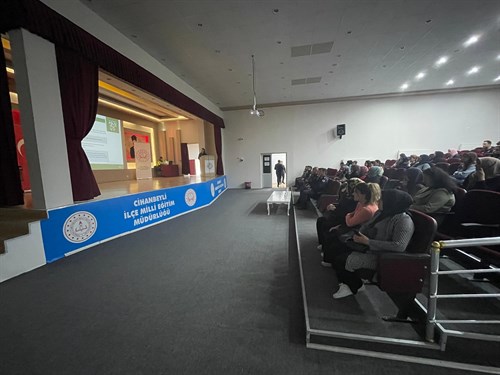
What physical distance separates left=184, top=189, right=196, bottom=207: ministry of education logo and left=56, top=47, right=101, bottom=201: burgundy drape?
253 cm

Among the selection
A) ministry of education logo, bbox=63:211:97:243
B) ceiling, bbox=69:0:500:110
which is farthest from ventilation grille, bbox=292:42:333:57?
ministry of education logo, bbox=63:211:97:243

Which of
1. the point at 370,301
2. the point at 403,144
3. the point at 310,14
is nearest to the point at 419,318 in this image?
the point at 370,301

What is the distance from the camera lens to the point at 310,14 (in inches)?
159

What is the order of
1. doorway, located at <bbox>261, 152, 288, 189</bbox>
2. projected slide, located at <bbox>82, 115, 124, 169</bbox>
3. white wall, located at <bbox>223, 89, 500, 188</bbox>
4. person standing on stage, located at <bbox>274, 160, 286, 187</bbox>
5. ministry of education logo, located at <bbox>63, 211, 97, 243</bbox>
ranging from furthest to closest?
doorway, located at <bbox>261, 152, 288, 189</bbox>
person standing on stage, located at <bbox>274, 160, 286, 187</bbox>
white wall, located at <bbox>223, 89, 500, 188</bbox>
projected slide, located at <bbox>82, 115, 124, 169</bbox>
ministry of education logo, located at <bbox>63, 211, 97, 243</bbox>

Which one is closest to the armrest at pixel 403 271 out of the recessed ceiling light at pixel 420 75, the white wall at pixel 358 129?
the recessed ceiling light at pixel 420 75

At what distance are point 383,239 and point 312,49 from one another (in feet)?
17.3

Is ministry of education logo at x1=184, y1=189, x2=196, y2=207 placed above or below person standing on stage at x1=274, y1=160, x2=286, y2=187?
below

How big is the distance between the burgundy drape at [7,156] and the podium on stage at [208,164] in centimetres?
692

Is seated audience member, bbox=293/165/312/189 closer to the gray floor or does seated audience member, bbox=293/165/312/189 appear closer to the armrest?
the gray floor

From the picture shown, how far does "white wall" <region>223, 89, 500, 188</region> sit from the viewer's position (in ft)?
29.8

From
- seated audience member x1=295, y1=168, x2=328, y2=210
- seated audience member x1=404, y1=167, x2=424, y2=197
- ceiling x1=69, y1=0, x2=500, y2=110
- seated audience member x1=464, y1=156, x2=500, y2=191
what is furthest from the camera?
seated audience member x1=295, y1=168, x2=328, y2=210

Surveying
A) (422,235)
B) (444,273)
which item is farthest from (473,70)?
(444,273)

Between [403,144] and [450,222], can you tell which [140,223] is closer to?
[450,222]

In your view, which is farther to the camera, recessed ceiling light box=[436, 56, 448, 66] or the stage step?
recessed ceiling light box=[436, 56, 448, 66]
